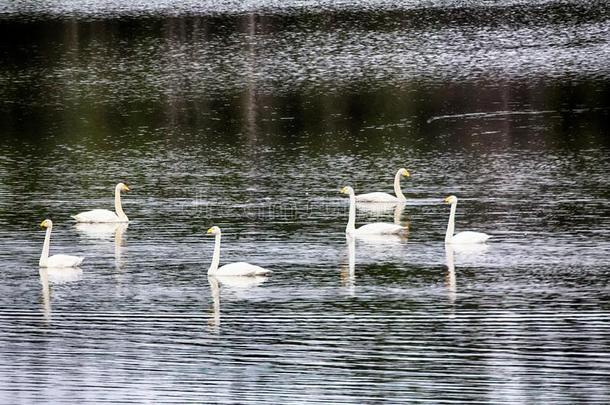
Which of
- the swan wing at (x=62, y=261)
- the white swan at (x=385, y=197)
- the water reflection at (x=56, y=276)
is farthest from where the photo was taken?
the white swan at (x=385, y=197)

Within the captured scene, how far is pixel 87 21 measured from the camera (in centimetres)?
7669

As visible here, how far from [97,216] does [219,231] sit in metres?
6.11

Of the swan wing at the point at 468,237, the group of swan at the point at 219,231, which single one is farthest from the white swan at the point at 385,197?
the swan wing at the point at 468,237

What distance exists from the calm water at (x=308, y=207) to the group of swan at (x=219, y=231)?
0.37m

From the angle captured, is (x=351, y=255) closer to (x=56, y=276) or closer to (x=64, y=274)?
(x=64, y=274)

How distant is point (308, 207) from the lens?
35.2 m

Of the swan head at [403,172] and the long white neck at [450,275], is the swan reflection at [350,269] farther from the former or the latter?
the swan head at [403,172]

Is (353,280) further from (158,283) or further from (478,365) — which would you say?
(478,365)

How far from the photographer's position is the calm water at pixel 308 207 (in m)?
22.0

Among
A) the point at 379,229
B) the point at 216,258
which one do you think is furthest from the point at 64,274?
the point at 379,229

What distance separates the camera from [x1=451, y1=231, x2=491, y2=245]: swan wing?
98.8ft

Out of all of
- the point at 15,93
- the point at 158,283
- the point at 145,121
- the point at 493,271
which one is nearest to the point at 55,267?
the point at 158,283

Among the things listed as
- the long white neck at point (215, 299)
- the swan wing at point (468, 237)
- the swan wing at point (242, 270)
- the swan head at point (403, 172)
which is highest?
the swan head at point (403, 172)

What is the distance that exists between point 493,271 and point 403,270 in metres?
1.59
